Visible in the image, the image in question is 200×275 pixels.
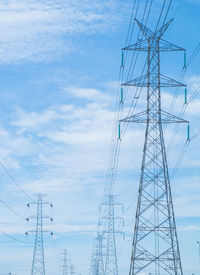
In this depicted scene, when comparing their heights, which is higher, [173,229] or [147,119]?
→ [147,119]

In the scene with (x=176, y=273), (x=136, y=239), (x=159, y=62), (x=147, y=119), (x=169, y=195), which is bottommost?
(x=176, y=273)

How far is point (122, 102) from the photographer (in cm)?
4494

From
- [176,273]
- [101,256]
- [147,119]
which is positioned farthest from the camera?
[101,256]

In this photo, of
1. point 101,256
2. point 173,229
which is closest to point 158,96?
point 173,229

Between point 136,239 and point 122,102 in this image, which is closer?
point 136,239

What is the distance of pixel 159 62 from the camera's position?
1810 inches

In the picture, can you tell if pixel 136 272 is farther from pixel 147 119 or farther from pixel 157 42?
pixel 157 42

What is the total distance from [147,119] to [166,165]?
4.08 meters

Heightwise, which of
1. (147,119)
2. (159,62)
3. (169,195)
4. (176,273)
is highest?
(159,62)

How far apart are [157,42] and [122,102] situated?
5.88 meters

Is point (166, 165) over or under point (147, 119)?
under

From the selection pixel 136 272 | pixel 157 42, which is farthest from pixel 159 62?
pixel 136 272

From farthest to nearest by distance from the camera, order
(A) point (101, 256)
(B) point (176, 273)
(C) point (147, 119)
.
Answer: (A) point (101, 256) → (C) point (147, 119) → (B) point (176, 273)

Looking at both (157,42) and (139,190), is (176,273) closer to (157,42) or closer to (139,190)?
(139,190)
